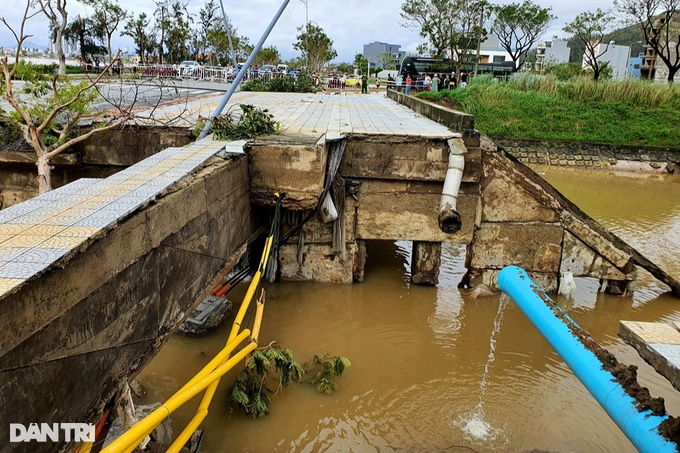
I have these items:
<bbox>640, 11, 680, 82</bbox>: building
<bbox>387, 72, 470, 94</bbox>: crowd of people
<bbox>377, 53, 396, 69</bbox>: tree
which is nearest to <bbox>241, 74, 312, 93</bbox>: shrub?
<bbox>387, 72, 470, 94</bbox>: crowd of people

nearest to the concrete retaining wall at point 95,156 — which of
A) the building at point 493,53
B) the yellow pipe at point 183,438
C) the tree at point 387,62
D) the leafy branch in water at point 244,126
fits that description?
the leafy branch in water at point 244,126

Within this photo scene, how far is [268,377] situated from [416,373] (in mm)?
1636

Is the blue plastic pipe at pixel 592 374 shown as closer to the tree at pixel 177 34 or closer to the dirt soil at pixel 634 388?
the dirt soil at pixel 634 388

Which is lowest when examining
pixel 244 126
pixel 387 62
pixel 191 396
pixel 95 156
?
pixel 191 396

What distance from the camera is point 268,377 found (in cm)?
510

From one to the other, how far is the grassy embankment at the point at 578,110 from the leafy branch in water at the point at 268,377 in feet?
57.3

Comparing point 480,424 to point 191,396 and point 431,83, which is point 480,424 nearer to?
point 191,396

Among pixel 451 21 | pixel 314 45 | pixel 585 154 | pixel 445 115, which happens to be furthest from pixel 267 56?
pixel 445 115

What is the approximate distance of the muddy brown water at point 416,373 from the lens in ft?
14.8

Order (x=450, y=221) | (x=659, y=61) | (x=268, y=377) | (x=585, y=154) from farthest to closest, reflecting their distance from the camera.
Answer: (x=659, y=61)
(x=585, y=154)
(x=450, y=221)
(x=268, y=377)

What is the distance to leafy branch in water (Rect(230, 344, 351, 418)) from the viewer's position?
458 centimetres

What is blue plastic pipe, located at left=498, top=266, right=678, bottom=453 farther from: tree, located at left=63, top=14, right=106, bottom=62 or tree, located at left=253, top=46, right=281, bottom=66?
tree, located at left=253, top=46, right=281, bottom=66

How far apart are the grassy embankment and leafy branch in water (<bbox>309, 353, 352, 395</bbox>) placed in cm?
1738

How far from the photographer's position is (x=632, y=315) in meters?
7.04
